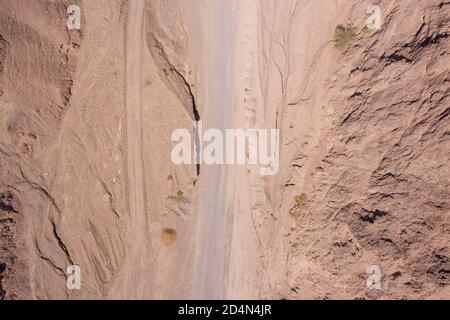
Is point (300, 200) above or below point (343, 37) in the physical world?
below

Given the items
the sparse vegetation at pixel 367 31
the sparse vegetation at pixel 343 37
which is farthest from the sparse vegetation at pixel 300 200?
the sparse vegetation at pixel 367 31

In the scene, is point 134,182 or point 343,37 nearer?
point 134,182

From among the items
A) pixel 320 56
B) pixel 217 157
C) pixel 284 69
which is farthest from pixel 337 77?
pixel 217 157

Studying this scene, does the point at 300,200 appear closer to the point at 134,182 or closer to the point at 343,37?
the point at 134,182

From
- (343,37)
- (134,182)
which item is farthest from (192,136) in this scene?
(343,37)

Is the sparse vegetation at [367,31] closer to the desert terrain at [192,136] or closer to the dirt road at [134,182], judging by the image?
the desert terrain at [192,136]
